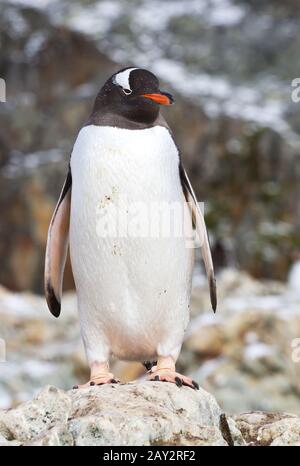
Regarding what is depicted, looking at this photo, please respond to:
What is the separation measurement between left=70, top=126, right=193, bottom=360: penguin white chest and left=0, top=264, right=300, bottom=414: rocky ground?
2832 mm

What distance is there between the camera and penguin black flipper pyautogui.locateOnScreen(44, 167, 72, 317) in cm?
341

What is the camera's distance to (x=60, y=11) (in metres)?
17.2

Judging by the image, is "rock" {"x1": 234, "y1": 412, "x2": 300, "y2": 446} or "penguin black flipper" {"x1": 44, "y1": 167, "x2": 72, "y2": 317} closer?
"rock" {"x1": 234, "y1": 412, "x2": 300, "y2": 446}

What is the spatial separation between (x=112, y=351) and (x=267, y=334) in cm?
354

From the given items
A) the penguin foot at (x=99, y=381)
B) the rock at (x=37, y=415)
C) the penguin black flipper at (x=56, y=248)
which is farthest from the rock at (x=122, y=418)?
the penguin black flipper at (x=56, y=248)

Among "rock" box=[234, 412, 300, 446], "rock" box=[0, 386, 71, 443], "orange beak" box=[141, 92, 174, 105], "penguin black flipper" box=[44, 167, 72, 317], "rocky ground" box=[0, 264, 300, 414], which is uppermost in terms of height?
"orange beak" box=[141, 92, 174, 105]

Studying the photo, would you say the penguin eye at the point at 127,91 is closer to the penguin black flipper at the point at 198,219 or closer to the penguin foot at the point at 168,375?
the penguin black flipper at the point at 198,219

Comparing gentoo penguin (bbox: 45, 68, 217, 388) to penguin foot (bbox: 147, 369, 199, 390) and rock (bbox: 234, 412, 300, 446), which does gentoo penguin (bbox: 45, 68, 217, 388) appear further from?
rock (bbox: 234, 412, 300, 446)

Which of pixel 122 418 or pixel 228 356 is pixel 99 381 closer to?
pixel 122 418

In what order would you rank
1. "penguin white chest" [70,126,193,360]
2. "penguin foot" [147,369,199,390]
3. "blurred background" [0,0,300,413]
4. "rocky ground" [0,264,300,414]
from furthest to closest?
1. "blurred background" [0,0,300,413]
2. "rocky ground" [0,264,300,414]
3. "penguin white chest" [70,126,193,360]
4. "penguin foot" [147,369,199,390]

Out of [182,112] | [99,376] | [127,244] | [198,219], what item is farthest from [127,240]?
[182,112]

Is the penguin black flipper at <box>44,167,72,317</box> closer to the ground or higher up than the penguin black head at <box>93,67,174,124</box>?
closer to the ground

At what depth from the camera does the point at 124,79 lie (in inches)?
123

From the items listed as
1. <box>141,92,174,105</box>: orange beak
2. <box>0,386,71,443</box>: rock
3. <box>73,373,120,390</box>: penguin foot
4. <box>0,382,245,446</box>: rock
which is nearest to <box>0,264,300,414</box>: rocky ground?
<box>73,373,120,390</box>: penguin foot
